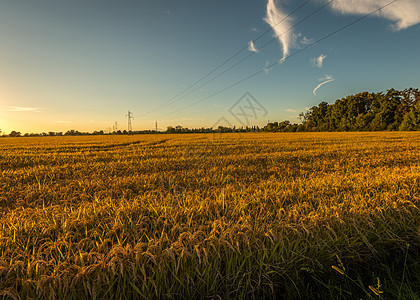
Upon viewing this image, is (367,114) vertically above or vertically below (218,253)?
above

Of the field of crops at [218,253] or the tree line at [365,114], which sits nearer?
the field of crops at [218,253]

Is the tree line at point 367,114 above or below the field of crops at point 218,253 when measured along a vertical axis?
above

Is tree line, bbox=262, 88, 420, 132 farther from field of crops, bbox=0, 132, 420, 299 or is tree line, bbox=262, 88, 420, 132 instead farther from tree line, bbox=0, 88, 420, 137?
field of crops, bbox=0, 132, 420, 299

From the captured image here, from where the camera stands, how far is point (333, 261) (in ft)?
6.51

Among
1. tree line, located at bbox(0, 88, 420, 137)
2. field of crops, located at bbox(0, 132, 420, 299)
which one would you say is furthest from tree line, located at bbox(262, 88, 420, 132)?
field of crops, located at bbox(0, 132, 420, 299)

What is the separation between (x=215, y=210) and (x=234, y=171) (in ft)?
12.2

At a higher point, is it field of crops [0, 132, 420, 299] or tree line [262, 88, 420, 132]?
tree line [262, 88, 420, 132]

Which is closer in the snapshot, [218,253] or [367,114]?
[218,253]

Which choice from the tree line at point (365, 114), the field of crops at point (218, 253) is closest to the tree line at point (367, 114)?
the tree line at point (365, 114)

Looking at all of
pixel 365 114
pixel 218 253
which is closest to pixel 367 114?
pixel 365 114

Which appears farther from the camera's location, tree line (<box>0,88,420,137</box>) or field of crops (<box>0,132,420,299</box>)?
tree line (<box>0,88,420,137</box>)

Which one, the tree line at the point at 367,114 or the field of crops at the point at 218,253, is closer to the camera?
the field of crops at the point at 218,253

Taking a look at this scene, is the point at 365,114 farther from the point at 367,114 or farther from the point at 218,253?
the point at 218,253

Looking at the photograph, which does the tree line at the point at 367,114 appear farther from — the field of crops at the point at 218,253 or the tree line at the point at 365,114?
the field of crops at the point at 218,253
